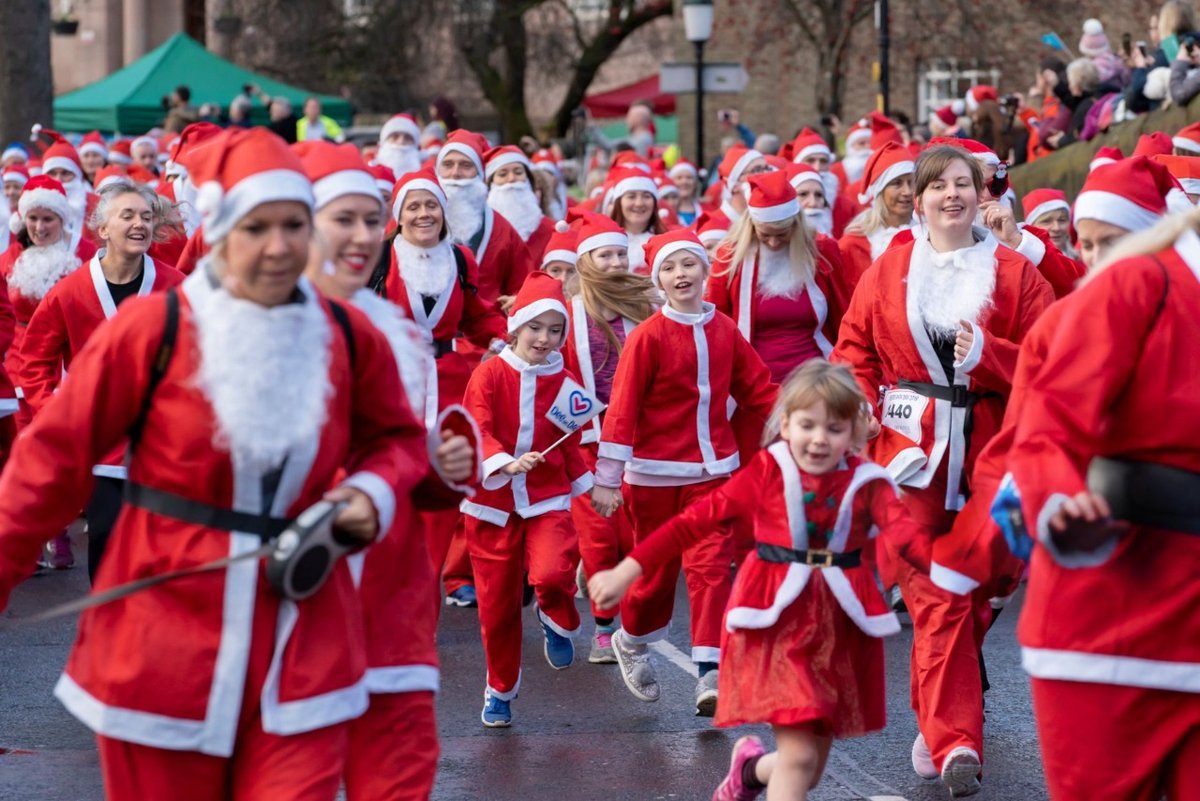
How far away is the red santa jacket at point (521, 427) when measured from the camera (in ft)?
27.3

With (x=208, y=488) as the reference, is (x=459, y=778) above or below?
below

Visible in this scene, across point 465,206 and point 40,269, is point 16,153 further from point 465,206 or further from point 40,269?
point 465,206

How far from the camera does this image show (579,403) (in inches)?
335

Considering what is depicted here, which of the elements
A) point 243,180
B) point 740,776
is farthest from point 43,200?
point 243,180

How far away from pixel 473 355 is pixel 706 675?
3.48 m

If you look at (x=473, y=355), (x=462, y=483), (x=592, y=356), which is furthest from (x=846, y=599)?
(x=473, y=355)

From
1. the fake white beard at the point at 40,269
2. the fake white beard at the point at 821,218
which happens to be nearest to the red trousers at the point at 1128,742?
the fake white beard at the point at 821,218

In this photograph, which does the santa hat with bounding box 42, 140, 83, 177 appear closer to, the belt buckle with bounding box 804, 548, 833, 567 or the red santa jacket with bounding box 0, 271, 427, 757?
the belt buckle with bounding box 804, 548, 833, 567

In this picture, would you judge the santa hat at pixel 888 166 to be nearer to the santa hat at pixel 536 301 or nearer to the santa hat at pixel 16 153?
the santa hat at pixel 536 301

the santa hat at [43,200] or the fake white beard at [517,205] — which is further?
the fake white beard at [517,205]

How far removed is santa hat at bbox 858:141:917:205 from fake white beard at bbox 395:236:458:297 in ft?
7.79

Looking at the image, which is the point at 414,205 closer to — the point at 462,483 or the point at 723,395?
the point at 723,395

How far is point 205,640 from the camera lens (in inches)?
165

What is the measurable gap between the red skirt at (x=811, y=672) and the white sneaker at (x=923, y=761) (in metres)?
1.13
